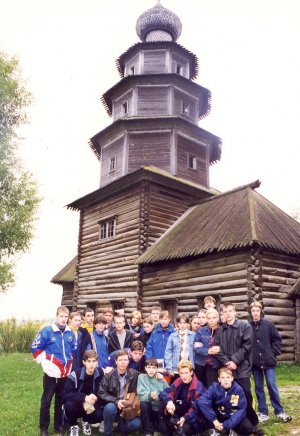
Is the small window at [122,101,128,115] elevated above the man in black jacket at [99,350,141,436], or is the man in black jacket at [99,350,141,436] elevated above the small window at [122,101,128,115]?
the small window at [122,101,128,115]

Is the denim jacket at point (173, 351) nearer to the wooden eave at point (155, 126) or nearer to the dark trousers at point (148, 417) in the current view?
the dark trousers at point (148, 417)

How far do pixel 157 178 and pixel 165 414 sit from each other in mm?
13619

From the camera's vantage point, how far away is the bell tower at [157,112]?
20.4m

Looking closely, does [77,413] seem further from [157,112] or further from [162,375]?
[157,112]

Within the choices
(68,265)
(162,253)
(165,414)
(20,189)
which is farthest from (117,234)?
(165,414)

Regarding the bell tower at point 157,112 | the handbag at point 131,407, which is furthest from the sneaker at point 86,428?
the bell tower at point 157,112

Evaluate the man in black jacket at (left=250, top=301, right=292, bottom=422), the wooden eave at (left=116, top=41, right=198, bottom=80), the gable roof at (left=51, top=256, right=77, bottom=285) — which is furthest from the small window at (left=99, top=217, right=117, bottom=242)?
the man in black jacket at (left=250, top=301, right=292, bottom=422)

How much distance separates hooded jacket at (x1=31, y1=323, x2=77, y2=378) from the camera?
20.0ft

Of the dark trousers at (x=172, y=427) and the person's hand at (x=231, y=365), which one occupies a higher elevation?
the person's hand at (x=231, y=365)

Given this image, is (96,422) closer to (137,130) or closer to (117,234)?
(117,234)

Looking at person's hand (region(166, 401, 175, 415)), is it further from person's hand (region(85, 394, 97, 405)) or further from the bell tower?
the bell tower

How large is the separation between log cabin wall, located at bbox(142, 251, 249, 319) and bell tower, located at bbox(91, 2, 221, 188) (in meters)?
5.83

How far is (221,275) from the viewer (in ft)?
46.2

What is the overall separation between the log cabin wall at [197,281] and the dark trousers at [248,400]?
7180 mm
